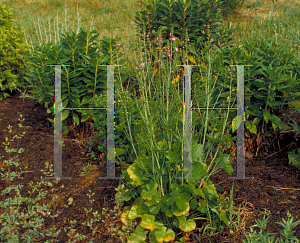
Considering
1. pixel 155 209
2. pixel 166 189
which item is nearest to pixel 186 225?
pixel 155 209

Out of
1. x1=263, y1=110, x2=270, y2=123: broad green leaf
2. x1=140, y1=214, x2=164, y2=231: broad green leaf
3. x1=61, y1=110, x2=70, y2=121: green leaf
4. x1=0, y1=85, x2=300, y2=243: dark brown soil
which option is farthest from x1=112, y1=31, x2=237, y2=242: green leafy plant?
x1=61, y1=110, x2=70, y2=121: green leaf

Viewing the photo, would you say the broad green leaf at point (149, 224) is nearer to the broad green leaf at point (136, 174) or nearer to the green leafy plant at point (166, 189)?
the green leafy plant at point (166, 189)

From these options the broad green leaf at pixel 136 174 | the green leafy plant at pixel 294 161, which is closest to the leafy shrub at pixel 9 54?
the broad green leaf at pixel 136 174

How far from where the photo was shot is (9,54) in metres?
4.25

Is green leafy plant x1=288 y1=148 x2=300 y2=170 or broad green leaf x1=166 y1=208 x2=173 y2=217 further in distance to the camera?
green leafy plant x1=288 y1=148 x2=300 y2=170

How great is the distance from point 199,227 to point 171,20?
2.82m

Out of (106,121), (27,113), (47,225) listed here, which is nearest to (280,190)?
(106,121)

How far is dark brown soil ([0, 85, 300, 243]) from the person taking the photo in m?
2.01

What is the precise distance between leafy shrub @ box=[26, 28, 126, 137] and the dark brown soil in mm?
321

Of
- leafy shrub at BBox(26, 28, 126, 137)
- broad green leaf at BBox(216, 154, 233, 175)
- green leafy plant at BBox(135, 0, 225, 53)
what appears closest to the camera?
broad green leaf at BBox(216, 154, 233, 175)

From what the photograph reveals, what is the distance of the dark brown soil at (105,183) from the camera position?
6.61 feet

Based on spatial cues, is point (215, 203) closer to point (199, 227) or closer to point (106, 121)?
point (199, 227)

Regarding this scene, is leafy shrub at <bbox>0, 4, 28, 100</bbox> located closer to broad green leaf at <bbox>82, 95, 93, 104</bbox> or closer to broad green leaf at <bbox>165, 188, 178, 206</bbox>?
broad green leaf at <bbox>82, 95, 93, 104</bbox>

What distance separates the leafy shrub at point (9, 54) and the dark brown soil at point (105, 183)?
1.00 m
